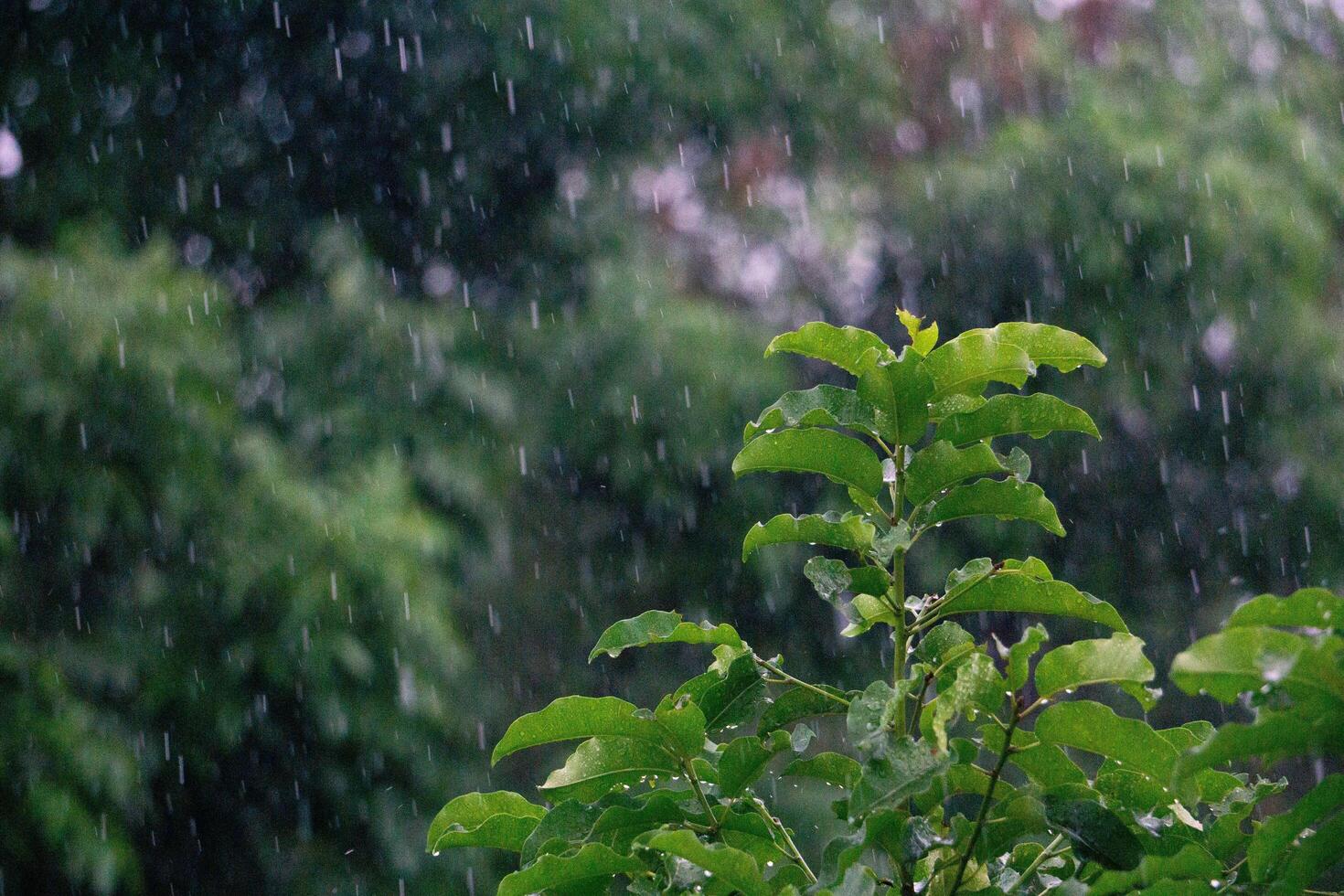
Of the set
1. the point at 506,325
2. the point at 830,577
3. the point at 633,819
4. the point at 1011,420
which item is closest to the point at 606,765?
the point at 633,819

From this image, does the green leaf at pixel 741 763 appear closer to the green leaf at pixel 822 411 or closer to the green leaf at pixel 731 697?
the green leaf at pixel 731 697

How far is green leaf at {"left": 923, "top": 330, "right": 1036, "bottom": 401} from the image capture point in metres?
0.64

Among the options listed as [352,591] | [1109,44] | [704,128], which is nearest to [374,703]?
[352,591]

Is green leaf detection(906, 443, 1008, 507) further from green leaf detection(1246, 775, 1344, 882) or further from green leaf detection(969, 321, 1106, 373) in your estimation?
green leaf detection(1246, 775, 1344, 882)

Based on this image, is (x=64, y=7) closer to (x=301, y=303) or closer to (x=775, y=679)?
(x=301, y=303)

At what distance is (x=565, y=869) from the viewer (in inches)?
22.8

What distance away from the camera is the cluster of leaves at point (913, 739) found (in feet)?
1.80

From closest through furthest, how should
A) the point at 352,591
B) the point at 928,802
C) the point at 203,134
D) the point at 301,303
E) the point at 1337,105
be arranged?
the point at 928,802
the point at 352,591
the point at 301,303
the point at 203,134
the point at 1337,105

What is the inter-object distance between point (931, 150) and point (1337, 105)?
58.1 inches

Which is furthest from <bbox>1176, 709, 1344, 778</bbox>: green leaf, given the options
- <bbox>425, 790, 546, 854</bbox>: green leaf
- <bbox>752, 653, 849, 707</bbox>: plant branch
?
<bbox>425, 790, 546, 854</bbox>: green leaf

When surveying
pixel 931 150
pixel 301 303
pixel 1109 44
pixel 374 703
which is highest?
pixel 1109 44

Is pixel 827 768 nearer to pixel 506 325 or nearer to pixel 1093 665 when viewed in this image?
pixel 1093 665

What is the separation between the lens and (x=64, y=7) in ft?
13.1

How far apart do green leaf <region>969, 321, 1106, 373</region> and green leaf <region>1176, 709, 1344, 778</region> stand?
0.24m
